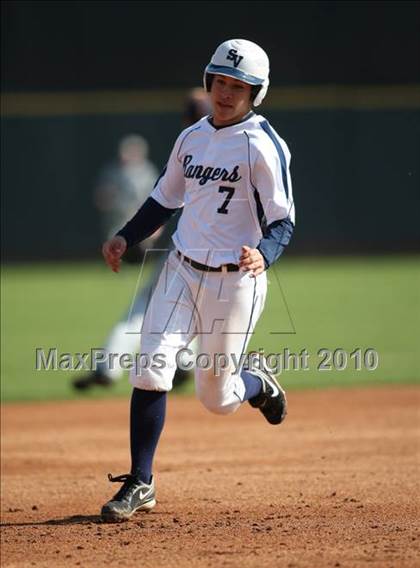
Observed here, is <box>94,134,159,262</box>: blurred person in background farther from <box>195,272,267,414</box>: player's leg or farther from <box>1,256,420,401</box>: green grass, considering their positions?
<box>195,272,267,414</box>: player's leg

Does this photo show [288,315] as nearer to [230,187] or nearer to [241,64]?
[230,187]

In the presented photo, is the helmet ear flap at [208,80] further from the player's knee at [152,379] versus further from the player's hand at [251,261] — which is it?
the player's knee at [152,379]

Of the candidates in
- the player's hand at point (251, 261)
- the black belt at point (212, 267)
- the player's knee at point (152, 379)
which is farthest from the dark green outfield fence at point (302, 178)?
the player's hand at point (251, 261)

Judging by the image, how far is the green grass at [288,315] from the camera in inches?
380

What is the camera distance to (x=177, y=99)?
67.7 feet

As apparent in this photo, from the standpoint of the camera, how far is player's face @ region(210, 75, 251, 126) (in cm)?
473

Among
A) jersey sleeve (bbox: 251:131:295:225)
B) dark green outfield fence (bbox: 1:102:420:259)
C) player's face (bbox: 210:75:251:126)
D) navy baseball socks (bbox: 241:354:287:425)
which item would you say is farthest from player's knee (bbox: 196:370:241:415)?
dark green outfield fence (bbox: 1:102:420:259)

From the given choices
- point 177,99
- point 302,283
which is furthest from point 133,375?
point 177,99

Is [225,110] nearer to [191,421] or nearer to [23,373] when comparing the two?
[191,421]

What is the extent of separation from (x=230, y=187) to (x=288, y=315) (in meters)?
8.18

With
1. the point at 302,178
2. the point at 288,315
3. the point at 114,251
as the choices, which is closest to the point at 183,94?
the point at 302,178

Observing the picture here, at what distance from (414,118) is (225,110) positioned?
54.0ft

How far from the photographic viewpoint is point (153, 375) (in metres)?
4.79

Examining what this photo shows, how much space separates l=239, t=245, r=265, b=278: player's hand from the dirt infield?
115cm
